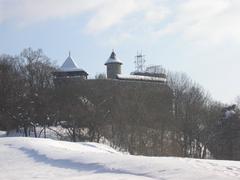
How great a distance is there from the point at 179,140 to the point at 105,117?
363 inches

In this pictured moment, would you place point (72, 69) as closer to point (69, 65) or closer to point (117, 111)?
point (69, 65)

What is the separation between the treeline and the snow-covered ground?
32251 millimetres

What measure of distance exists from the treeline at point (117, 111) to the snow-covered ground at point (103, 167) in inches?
1270

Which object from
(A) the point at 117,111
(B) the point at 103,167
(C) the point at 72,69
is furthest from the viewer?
(C) the point at 72,69

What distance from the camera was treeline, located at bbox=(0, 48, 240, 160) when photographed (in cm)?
5885

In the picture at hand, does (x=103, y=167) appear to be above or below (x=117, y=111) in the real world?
below

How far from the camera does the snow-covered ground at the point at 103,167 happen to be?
1368 cm

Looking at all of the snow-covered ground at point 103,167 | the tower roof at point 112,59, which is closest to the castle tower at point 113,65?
the tower roof at point 112,59

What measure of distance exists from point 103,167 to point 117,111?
146 ft

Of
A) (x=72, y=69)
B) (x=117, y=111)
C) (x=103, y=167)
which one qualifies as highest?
(x=72, y=69)

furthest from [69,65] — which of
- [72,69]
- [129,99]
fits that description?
[129,99]

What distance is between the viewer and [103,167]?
16.6m

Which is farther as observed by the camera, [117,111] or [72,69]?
[72,69]

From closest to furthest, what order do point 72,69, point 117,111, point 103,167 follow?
point 103,167, point 117,111, point 72,69
